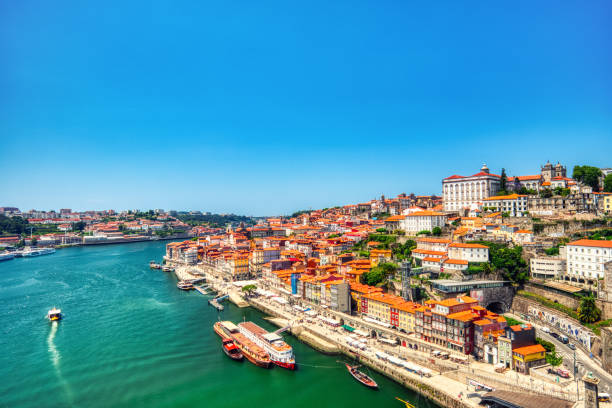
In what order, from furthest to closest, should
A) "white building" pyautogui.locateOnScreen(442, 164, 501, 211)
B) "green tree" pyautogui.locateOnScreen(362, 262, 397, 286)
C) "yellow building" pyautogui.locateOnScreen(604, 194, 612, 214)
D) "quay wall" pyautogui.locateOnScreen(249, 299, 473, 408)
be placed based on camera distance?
"white building" pyautogui.locateOnScreen(442, 164, 501, 211) < "yellow building" pyautogui.locateOnScreen(604, 194, 612, 214) < "green tree" pyautogui.locateOnScreen(362, 262, 397, 286) < "quay wall" pyautogui.locateOnScreen(249, 299, 473, 408)

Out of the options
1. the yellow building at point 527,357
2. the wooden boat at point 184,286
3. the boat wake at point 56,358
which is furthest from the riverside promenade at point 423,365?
the wooden boat at point 184,286

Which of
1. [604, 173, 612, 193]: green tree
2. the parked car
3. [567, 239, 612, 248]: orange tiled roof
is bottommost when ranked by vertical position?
the parked car

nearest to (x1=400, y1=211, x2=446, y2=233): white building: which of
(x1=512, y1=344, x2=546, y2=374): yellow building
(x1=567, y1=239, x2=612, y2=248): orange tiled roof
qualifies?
(x1=567, y1=239, x2=612, y2=248): orange tiled roof

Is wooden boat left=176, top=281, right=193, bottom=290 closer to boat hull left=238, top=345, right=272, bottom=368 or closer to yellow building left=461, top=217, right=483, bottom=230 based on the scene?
boat hull left=238, top=345, right=272, bottom=368

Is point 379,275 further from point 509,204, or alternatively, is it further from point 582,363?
point 509,204

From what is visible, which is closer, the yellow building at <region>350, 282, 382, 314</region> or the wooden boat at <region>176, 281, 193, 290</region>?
the yellow building at <region>350, 282, 382, 314</region>

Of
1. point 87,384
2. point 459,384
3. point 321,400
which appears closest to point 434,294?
point 459,384

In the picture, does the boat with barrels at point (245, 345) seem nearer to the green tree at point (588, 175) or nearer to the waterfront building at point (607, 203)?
the waterfront building at point (607, 203)

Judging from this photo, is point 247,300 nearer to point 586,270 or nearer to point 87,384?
point 87,384
